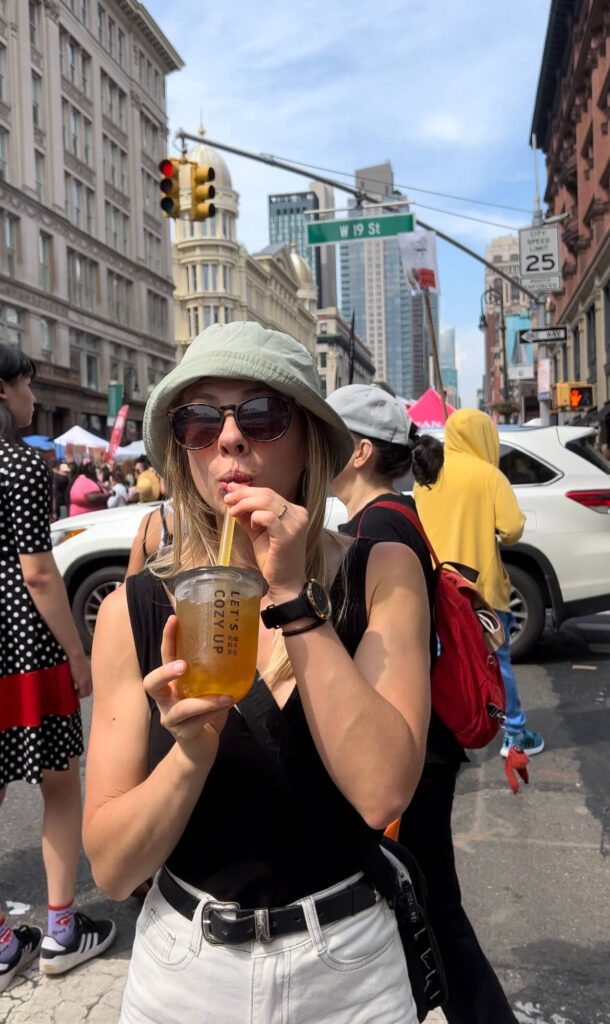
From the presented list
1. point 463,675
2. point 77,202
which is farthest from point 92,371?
point 463,675

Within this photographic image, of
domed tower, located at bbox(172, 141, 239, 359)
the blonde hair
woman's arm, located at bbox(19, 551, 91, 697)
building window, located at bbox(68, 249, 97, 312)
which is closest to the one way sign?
woman's arm, located at bbox(19, 551, 91, 697)

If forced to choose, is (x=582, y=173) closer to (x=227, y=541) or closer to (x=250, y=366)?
(x=250, y=366)

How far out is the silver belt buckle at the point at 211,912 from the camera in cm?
133

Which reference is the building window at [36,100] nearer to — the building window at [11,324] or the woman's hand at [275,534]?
the building window at [11,324]

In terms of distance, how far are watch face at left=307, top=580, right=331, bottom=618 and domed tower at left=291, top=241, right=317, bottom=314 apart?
112373mm

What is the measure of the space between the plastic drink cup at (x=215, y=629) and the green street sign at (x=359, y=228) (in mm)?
12717

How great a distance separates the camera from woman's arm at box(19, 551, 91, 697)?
2842mm

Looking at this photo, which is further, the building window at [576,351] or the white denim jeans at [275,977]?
the building window at [576,351]

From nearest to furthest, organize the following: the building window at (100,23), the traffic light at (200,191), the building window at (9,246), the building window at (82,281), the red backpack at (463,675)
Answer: the red backpack at (463,675), the traffic light at (200,191), the building window at (9,246), the building window at (82,281), the building window at (100,23)

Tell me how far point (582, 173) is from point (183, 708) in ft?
108

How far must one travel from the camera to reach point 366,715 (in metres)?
1.25

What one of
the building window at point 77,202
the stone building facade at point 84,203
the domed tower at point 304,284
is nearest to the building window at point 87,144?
the stone building facade at point 84,203

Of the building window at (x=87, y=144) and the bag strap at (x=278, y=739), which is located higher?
the building window at (x=87, y=144)

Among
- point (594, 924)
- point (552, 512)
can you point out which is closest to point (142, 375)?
point (552, 512)
